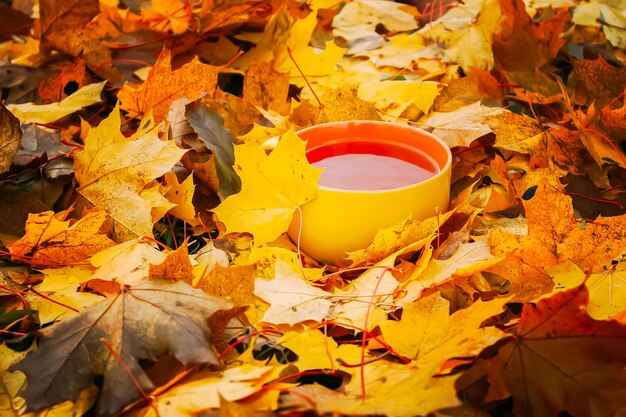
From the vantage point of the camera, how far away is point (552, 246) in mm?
649

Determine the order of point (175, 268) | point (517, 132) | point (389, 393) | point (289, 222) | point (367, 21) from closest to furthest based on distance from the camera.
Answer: point (389, 393) → point (175, 268) → point (289, 222) → point (517, 132) → point (367, 21)

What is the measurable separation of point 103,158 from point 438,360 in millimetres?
437

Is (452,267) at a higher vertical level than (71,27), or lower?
lower

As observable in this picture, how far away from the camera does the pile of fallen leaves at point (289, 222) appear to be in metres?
0.52

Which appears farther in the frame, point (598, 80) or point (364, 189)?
point (598, 80)

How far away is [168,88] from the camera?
862mm

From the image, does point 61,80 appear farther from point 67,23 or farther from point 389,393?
point 389,393

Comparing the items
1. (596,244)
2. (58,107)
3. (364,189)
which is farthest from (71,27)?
(596,244)

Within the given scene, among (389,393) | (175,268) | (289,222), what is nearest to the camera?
(389,393)

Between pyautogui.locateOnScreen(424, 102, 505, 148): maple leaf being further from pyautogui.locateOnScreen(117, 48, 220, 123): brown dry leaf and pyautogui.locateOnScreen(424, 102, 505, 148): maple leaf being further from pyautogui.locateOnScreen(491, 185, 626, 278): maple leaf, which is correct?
pyautogui.locateOnScreen(117, 48, 220, 123): brown dry leaf

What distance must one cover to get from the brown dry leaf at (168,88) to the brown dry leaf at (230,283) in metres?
0.32

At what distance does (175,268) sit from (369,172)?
261mm

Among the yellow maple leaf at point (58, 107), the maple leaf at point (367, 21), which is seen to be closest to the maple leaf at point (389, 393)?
the yellow maple leaf at point (58, 107)

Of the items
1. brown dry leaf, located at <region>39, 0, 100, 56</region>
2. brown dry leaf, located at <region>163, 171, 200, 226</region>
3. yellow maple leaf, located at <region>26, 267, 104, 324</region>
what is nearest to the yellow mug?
brown dry leaf, located at <region>163, 171, 200, 226</region>
